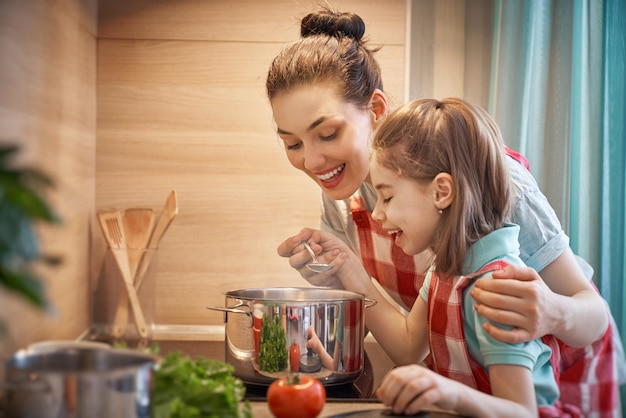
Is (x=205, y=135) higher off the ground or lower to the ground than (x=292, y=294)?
higher

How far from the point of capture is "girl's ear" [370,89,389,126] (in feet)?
5.30

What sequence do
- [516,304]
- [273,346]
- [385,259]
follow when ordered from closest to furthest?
1. [516,304]
2. [273,346]
3. [385,259]

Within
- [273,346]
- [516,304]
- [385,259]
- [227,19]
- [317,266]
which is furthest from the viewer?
[227,19]

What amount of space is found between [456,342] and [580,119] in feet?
2.41

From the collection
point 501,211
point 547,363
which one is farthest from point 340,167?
point 547,363

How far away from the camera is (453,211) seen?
1253 millimetres

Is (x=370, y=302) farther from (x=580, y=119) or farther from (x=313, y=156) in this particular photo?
(x=580, y=119)

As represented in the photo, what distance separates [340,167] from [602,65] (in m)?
0.64

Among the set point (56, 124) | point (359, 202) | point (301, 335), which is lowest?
point (301, 335)

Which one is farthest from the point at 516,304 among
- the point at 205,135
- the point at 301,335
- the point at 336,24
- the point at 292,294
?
the point at 205,135

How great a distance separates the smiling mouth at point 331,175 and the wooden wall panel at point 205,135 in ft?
1.32

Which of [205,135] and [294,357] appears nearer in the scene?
[294,357]

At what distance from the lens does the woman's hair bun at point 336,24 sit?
164 cm

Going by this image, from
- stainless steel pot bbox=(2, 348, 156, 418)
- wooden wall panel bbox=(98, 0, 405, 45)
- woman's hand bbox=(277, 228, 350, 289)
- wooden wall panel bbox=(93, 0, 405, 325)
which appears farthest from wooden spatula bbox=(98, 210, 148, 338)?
stainless steel pot bbox=(2, 348, 156, 418)
